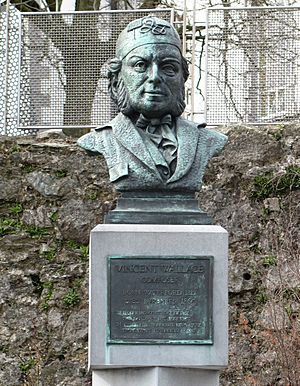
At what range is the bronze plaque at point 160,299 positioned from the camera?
7.22 metres

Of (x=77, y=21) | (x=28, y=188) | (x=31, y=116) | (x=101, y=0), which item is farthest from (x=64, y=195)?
(x=101, y=0)

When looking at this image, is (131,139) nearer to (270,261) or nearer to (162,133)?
(162,133)

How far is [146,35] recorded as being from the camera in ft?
24.7

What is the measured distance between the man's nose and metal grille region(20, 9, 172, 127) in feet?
14.4

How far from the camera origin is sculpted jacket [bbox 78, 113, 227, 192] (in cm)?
743

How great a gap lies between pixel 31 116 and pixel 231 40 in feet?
6.86

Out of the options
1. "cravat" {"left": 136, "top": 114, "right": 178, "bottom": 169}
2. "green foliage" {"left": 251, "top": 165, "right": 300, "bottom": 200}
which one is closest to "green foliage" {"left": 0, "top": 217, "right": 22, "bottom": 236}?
"green foliage" {"left": 251, "top": 165, "right": 300, "bottom": 200}

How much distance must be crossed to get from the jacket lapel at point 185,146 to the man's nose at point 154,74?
387 millimetres

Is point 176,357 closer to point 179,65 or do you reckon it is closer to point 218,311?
point 218,311

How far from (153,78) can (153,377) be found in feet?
5.95

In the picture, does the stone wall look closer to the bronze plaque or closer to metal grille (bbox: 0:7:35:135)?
metal grille (bbox: 0:7:35:135)

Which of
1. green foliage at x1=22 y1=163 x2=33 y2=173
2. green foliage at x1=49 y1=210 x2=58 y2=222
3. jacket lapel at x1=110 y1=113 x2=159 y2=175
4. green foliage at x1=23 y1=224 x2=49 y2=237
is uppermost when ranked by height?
jacket lapel at x1=110 y1=113 x2=159 y2=175

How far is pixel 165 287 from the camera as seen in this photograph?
23.8 ft

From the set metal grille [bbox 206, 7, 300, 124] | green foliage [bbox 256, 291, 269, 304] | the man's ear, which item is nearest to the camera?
the man's ear
